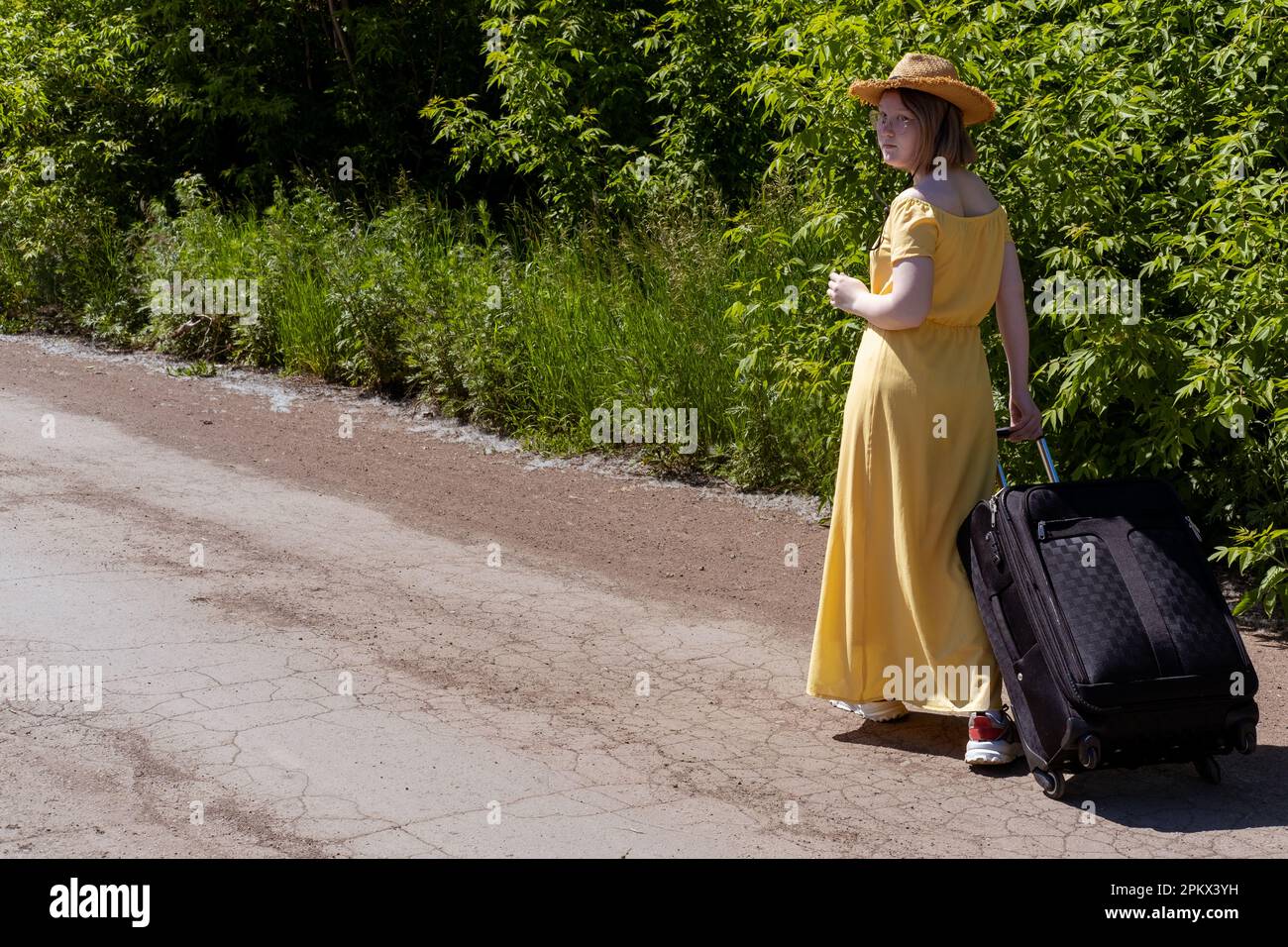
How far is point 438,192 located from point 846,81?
972 cm

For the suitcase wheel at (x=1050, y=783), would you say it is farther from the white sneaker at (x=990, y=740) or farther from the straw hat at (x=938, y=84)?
the straw hat at (x=938, y=84)

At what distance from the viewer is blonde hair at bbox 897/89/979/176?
189 inches

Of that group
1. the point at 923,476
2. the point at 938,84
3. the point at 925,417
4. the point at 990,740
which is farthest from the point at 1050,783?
the point at 938,84

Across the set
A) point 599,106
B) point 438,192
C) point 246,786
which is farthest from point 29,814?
point 438,192

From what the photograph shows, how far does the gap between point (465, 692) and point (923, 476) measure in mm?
1865

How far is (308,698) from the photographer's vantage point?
5293 millimetres

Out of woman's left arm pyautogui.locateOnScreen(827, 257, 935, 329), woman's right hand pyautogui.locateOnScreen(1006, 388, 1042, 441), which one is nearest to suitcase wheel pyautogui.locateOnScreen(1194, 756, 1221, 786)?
woman's right hand pyautogui.locateOnScreen(1006, 388, 1042, 441)

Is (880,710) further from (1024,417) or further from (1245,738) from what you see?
(1245,738)

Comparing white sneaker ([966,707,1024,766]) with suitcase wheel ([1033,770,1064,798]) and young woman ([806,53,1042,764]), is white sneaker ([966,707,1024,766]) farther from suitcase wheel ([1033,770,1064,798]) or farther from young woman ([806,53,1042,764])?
suitcase wheel ([1033,770,1064,798])

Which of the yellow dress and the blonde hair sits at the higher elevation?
the blonde hair

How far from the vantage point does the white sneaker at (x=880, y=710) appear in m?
5.16

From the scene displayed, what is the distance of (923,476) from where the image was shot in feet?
15.9

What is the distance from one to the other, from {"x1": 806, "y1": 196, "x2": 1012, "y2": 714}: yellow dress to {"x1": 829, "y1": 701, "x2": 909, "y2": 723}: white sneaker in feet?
0.45

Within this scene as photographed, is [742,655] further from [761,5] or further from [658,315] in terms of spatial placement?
[761,5]
